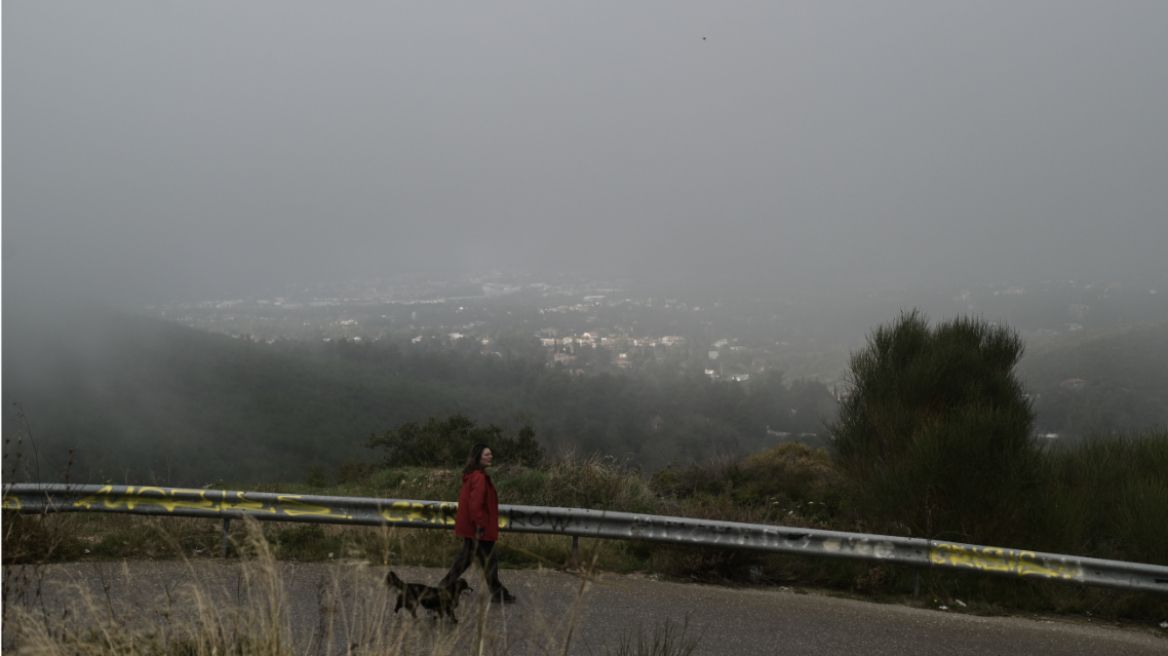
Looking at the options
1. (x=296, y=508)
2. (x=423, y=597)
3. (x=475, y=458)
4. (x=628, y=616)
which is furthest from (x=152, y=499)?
(x=628, y=616)

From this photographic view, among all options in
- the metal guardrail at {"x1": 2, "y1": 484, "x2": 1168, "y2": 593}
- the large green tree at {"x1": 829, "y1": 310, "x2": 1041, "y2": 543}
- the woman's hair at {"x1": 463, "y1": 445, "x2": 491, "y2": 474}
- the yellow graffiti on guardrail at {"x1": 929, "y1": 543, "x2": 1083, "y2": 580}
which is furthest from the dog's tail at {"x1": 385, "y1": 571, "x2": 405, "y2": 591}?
the large green tree at {"x1": 829, "y1": 310, "x2": 1041, "y2": 543}

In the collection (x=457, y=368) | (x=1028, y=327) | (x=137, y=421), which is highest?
(x=1028, y=327)

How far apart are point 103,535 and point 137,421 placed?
90256 mm

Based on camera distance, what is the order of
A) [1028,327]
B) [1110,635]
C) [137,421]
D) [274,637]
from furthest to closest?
[1028,327]
[137,421]
[1110,635]
[274,637]

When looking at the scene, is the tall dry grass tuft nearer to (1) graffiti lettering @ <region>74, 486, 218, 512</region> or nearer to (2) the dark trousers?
(2) the dark trousers

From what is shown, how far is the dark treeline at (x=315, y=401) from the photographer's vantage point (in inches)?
2677

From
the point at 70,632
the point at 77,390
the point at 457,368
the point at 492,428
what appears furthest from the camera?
the point at 457,368

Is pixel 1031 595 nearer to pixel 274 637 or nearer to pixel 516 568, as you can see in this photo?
pixel 516 568

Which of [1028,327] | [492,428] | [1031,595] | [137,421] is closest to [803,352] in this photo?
[1028,327]

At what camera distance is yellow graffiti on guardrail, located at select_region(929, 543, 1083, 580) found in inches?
238

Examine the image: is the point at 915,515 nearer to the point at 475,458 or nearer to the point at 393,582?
the point at 475,458

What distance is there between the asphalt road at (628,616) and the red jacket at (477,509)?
0.55 metres

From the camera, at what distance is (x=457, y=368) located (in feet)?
347

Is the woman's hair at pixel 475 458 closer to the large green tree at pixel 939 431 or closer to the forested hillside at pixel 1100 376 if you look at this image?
the large green tree at pixel 939 431
